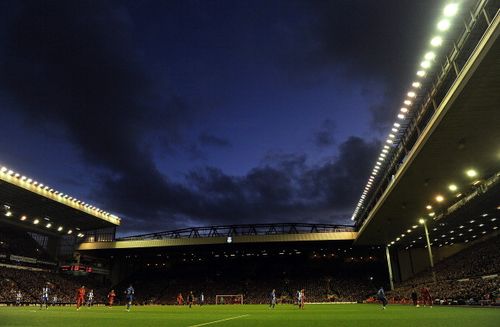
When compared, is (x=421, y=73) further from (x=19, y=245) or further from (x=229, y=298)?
(x=19, y=245)

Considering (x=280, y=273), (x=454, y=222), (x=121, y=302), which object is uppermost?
(x=454, y=222)

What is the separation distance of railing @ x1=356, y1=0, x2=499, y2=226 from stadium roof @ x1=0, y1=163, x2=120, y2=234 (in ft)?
149

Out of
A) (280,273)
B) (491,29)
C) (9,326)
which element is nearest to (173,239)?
(280,273)

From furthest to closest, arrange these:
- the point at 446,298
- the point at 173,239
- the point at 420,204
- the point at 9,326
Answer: the point at 173,239 → the point at 420,204 → the point at 446,298 → the point at 9,326

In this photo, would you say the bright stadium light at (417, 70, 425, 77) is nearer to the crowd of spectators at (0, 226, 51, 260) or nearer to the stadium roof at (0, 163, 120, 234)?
the stadium roof at (0, 163, 120, 234)

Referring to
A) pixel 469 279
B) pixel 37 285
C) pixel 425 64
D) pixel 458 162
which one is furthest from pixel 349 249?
pixel 425 64

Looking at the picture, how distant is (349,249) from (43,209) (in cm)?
5763

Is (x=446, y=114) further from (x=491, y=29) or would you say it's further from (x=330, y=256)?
(x=330, y=256)

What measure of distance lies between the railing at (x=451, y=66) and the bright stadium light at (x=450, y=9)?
2.73 ft

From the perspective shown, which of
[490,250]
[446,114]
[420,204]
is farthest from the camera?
[490,250]

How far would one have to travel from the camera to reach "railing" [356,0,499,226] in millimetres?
16016

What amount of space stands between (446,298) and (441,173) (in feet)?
48.1

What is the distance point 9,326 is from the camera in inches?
492

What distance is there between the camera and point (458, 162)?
2722 centimetres
